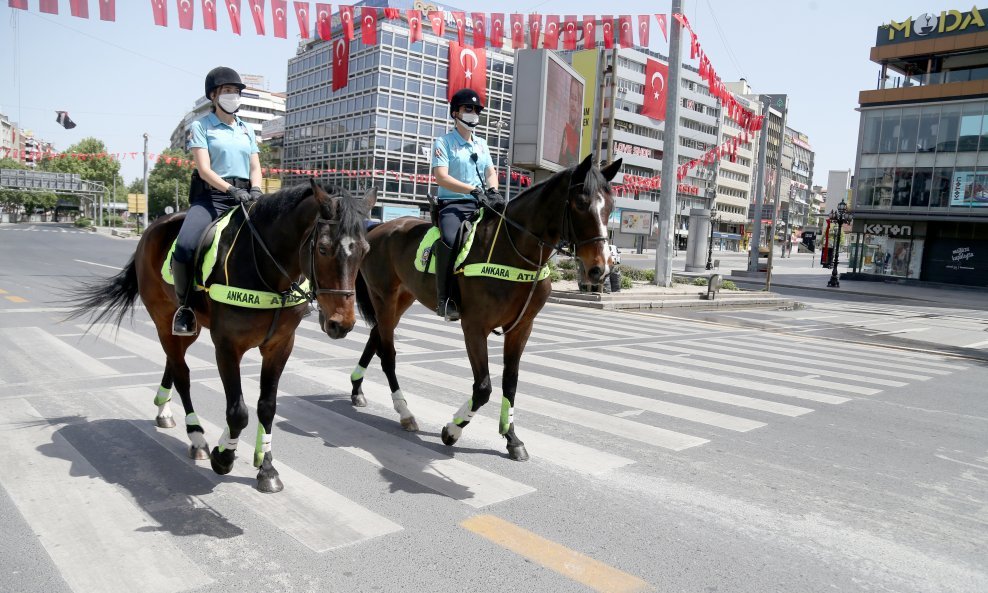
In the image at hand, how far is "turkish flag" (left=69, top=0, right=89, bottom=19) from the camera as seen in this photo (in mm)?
13492

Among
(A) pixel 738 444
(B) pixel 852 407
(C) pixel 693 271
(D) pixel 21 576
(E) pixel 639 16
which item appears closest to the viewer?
(D) pixel 21 576

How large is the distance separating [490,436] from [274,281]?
8.29ft

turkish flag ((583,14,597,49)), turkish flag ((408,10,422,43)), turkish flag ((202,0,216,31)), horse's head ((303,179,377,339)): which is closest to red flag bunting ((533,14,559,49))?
turkish flag ((583,14,597,49))

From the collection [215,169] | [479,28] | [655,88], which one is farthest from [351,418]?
[655,88]

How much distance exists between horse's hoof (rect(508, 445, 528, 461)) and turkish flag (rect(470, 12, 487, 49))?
17.0 m

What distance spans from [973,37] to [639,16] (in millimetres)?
36176

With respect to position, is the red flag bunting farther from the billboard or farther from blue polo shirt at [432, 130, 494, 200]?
blue polo shirt at [432, 130, 494, 200]

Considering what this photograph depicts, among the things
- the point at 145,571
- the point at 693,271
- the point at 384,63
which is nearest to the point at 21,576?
the point at 145,571

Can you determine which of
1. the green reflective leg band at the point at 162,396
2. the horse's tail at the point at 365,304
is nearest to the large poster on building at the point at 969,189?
the horse's tail at the point at 365,304

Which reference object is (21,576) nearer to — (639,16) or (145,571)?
(145,571)

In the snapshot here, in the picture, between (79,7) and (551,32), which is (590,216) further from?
(551,32)

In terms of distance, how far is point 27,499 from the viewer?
3965 mm

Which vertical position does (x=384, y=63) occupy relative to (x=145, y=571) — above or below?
above

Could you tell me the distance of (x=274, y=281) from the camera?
416 centimetres
